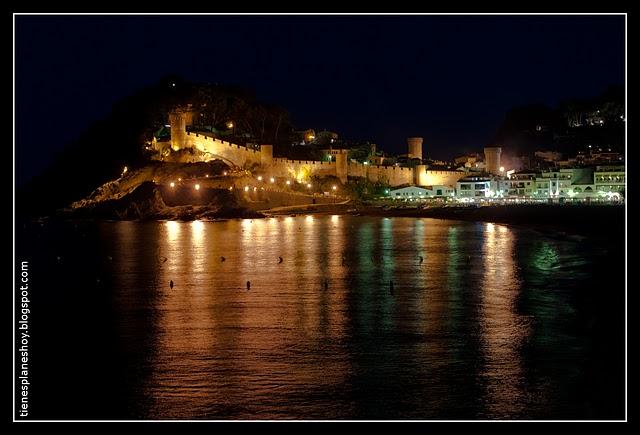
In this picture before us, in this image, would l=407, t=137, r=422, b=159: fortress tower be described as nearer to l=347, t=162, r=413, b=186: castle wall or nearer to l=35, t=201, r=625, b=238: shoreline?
l=347, t=162, r=413, b=186: castle wall

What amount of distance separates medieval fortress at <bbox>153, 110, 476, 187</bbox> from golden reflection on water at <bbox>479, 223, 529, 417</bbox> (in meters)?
29.7

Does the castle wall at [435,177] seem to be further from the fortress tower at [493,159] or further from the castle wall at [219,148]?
the castle wall at [219,148]

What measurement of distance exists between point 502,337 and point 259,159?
3868 cm

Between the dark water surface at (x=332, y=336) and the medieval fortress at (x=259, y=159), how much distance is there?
82.7 ft

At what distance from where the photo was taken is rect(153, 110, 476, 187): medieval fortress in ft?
154

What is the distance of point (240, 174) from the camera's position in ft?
148

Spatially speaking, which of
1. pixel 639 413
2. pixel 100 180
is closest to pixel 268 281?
pixel 639 413

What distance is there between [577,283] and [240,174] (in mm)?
31789

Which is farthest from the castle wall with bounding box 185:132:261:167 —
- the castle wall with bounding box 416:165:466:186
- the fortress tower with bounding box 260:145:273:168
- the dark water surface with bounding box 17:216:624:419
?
the dark water surface with bounding box 17:216:624:419

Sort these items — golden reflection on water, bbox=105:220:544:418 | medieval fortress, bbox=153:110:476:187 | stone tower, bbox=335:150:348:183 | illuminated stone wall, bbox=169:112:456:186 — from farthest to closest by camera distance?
1. stone tower, bbox=335:150:348:183
2. illuminated stone wall, bbox=169:112:456:186
3. medieval fortress, bbox=153:110:476:187
4. golden reflection on water, bbox=105:220:544:418

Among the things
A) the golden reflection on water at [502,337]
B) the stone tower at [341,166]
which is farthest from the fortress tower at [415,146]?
the golden reflection on water at [502,337]

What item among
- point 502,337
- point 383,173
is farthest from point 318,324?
point 383,173

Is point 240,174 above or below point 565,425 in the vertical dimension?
above

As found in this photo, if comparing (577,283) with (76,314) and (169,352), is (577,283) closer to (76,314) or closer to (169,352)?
(169,352)
